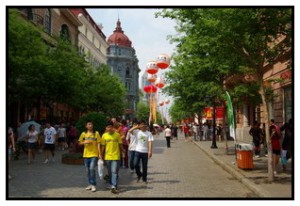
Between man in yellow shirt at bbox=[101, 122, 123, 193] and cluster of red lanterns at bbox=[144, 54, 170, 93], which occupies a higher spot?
cluster of red lanterns at bbox=[144, 54, 170, 93]

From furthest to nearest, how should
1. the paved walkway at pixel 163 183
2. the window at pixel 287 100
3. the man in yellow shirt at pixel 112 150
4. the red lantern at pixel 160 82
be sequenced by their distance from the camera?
1. the red lantern at pixel 160 82
2. the window at pixel 287 100
3. the man in yellow shirt at pixel 112 150
4. the paved walkway at pixel 163 183

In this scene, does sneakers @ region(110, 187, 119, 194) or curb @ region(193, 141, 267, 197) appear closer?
curb @ region(193, 141, 267, 197)

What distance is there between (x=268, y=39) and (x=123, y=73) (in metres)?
91.2

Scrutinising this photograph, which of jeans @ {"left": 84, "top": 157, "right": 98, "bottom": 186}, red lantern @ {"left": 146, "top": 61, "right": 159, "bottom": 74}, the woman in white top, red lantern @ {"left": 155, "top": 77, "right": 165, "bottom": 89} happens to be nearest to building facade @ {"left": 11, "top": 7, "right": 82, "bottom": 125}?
the woman in white top

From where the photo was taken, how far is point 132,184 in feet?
37.2

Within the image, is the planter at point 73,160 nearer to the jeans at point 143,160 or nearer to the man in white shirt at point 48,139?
the man in white shirt at point 48,139

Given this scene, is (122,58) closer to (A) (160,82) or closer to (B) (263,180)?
(A) (160,82)

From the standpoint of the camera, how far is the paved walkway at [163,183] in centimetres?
949

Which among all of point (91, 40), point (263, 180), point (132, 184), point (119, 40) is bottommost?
point (132, 184)

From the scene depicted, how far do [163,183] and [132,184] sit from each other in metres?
0.88

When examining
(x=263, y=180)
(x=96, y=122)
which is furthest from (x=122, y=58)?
(x=263, y=180)

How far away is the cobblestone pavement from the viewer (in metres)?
9.50

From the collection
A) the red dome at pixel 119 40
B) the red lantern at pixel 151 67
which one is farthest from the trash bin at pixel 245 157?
the red dome at pixel 119 40

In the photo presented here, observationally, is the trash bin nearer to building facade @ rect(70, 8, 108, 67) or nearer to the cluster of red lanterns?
the cluster of red lanterns
